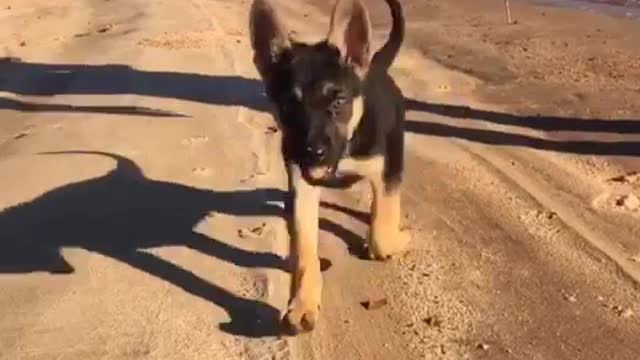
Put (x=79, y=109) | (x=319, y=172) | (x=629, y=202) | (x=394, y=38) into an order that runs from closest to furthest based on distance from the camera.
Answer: (x=319, y=172) → (x=394, y=38) → (x=629, y=202) → (x=79, y=109)

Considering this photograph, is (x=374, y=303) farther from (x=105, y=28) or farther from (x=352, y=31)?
(x=105, y=28)

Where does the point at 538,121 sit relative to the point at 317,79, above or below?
below

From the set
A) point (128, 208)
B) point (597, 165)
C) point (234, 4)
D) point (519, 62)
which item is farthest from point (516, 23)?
point (128, 208)

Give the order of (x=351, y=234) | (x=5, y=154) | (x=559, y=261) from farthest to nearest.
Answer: (x=5, y=154) < (x=351, y=234) < (x=559, y=261)

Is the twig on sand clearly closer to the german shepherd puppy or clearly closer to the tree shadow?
the tree shadow

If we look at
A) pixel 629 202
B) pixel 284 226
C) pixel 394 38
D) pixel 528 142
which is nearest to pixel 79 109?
pixel 528 142

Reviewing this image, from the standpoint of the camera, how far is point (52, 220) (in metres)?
7.18

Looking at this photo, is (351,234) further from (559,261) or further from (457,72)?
(457,72)

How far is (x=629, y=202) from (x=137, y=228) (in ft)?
8.66

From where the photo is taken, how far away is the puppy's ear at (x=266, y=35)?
5578 mm

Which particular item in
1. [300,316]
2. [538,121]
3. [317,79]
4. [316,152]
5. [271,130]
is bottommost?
[538,121]

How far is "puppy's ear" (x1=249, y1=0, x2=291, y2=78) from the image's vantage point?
5578 mm

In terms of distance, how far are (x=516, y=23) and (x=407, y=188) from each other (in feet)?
33.4

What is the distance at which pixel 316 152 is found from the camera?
5305 mm
